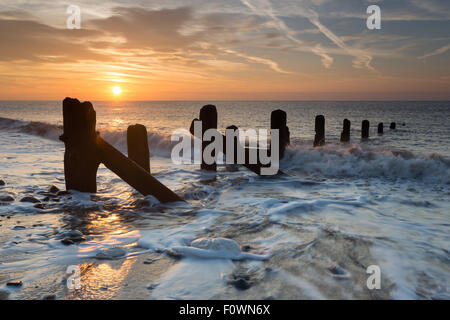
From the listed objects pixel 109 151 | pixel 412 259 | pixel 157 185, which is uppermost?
pixel 109 151

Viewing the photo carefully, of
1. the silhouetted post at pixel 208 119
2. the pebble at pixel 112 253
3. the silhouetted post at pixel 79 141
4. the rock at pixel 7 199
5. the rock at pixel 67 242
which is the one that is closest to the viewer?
the pebble at pixel 112 253

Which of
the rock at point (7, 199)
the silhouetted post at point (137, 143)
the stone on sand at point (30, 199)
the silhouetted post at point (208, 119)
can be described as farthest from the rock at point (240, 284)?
the silhouetted post at point (208, 119)

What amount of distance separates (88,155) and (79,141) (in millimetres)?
257

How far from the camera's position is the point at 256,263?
3.29 meters

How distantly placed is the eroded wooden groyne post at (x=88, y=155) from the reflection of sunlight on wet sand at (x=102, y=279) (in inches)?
78.1

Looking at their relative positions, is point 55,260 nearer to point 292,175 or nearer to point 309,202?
point 309,202

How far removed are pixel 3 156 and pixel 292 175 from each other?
9.19m

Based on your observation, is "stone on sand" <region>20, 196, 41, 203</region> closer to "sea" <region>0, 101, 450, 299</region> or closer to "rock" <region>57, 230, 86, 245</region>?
"sea" <region>0, 101, 450, 299</region>

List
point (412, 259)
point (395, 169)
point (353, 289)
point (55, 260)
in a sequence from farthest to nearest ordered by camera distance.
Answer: point (395, 169), point (412, 259), point (55, 260), point (353, 289)

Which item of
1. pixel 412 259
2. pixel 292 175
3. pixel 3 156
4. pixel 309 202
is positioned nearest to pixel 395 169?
pixel 292 175

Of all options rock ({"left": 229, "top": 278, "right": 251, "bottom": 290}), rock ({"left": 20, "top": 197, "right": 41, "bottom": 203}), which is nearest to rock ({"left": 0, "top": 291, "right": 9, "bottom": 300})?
rock ({"left": 229, "top": 278, "right": 251, "bottom": 290})

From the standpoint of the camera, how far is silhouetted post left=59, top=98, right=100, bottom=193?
4969 mm

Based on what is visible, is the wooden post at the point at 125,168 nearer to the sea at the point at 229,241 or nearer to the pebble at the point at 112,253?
the sea at the point at 229,241

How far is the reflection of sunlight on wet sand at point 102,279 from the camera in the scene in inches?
103
